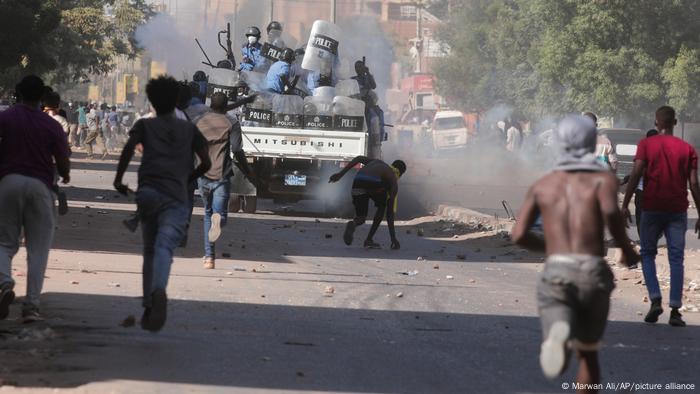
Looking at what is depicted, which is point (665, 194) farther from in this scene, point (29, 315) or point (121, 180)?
point (29, 315)

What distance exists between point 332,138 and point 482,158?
39518 mm

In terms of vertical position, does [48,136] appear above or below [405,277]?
above

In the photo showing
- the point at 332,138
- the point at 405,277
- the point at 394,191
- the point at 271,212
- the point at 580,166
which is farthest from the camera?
the point at 271,212

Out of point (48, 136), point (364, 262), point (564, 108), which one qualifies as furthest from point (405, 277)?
point (564, 108)

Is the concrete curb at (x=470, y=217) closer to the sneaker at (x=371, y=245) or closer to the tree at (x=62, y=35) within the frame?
the sneaker at (x=371, y=245)

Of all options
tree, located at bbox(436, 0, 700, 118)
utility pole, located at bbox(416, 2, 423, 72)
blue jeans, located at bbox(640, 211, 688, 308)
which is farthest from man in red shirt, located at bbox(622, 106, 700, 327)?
utility pole, located at bbox(416, 2, 423, 72)

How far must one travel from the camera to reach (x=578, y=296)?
21.0ft

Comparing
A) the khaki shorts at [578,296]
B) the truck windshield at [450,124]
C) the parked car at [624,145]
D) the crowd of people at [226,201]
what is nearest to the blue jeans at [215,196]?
the crowd of people at [226,201]

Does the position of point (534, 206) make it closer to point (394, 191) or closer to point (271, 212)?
point (394, 191)

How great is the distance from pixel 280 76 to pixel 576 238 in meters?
18.5

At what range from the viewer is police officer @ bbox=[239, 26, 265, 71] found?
2552 cm

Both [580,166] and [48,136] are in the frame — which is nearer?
[580,166]

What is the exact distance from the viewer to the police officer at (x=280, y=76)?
974 inches

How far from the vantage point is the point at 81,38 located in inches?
2061
